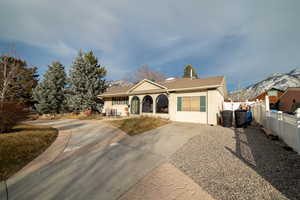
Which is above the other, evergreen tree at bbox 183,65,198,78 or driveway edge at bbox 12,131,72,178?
evergreen tree at bbox 183,65,198,78

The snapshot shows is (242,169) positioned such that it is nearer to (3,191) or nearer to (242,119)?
(3,191)

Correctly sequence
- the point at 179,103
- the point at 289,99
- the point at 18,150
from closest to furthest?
Result: the point at 18,150
the point at 179,103
the point at 289,99

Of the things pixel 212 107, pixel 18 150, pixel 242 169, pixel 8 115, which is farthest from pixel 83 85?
pixel 242 169

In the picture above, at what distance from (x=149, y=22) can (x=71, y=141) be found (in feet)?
46.0

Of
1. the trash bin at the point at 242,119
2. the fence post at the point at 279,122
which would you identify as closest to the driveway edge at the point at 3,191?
the fence post at the point at 279,122

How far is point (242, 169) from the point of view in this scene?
300cm

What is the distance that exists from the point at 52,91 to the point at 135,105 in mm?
12159

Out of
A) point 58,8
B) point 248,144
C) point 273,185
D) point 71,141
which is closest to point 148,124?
point 71,141

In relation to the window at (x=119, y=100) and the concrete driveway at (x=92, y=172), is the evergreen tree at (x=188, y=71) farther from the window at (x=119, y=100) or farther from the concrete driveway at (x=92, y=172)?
the concrete driveway at (x=92, y=172)

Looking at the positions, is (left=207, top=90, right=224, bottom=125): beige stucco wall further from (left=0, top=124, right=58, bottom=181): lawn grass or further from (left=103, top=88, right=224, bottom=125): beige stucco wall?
(left=0, top=124, right=58, bottom=181): lawn grass

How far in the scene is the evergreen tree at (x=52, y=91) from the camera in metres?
15.6

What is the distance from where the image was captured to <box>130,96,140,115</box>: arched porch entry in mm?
13297

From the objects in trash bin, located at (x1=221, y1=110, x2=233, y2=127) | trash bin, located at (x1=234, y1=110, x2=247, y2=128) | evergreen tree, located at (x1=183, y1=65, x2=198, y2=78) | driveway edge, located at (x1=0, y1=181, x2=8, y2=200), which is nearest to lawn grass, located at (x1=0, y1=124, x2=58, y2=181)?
driveway edge, located at (x1=0, y1=181, x2=8, y2=200)

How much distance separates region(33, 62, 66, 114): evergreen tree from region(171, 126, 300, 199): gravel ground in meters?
18.6
